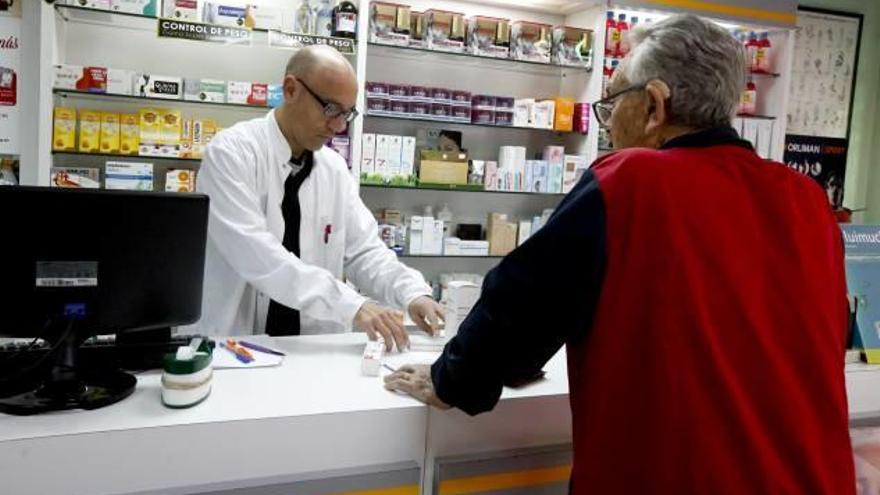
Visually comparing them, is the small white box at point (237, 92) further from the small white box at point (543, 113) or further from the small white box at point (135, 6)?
the small white box at point (543, 113)

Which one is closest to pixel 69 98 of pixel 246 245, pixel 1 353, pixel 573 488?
pixel 246 245

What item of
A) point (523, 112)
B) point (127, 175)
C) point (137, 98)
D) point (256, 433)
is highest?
point (523, 112)

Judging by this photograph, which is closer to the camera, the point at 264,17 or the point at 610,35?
the point at 264,17

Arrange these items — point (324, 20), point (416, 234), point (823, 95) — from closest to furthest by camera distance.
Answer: point (324, 20)
point (416, 234)
point (823, 95)

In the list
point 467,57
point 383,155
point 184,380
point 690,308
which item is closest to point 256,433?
point 184,380

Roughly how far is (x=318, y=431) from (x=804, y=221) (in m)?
1.03

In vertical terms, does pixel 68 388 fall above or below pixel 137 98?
below

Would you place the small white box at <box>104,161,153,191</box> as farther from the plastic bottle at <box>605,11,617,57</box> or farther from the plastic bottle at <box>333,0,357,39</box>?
the plastic bottle at <box>605,11,617,57</box>

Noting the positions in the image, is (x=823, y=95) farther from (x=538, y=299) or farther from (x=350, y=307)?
(x=538, y=299)

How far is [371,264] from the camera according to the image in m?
2.75

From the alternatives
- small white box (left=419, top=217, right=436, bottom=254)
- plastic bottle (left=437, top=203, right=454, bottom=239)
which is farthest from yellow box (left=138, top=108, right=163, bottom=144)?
plastic bottle (left=437, top=203, right=454, bottom=239)

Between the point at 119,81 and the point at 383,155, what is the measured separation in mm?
1417

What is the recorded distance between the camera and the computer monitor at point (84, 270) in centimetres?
146

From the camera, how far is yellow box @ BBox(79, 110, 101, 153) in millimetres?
Answer: 3539
